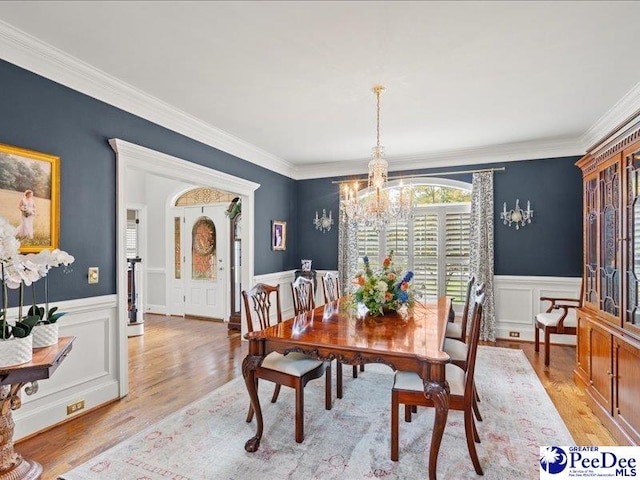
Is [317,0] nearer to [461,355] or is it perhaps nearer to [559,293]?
[461,355]

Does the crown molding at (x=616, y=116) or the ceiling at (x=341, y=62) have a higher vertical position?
the ceiling at (x=341, y=62)

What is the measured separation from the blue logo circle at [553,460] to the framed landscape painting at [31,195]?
3553mm

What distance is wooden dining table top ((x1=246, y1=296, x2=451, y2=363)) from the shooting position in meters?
2.11

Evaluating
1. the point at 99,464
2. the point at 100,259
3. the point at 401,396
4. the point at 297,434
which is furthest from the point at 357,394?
the point at 100,259

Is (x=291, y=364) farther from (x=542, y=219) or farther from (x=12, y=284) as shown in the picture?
(x=542, y=219)

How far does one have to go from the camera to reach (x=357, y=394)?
10.7 ft

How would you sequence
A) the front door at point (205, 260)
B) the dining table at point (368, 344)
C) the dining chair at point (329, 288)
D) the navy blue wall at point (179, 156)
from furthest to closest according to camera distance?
the front door at point (205, 260) < the dining chair at point (329, 288) < the navy blue wall at point (179, 156) < the dining table at point (368, 344)

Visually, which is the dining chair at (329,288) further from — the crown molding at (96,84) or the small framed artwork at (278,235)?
the crown molding at (96,84)

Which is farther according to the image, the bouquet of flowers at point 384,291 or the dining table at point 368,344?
the bouquet of flowers at point 384,291

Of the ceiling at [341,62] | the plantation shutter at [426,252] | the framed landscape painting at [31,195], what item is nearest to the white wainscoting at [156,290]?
the ceiling at [341,62]

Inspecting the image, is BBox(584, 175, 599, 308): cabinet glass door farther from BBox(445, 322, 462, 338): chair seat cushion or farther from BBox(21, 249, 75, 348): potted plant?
BBox(21, 249, 75, 348): potted plant

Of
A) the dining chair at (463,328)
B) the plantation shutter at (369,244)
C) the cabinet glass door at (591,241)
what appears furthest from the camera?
the plantation shutter at (369,244)

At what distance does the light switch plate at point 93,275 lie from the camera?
295cm

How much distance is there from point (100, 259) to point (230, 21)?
2.20 meters
